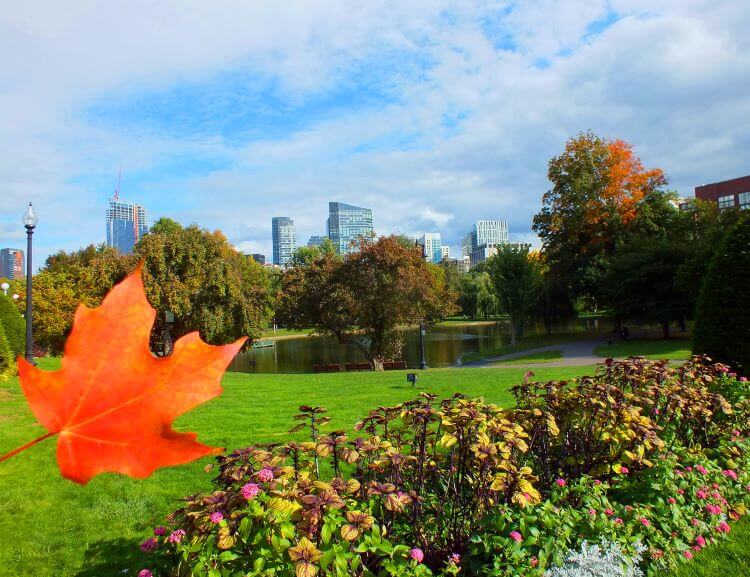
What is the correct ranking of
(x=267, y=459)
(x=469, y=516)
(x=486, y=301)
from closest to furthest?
(x=267, y=459) < (x=469, y=516) < (x=486, y=301)

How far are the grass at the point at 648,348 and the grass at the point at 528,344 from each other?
14.1 ft

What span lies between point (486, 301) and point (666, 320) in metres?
26.3

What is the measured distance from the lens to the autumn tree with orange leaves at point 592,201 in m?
31.9

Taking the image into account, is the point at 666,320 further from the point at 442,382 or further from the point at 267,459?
the point at 267,459

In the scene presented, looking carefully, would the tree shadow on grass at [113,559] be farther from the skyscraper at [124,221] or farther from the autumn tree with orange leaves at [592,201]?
the autumn tree with orange leaves at [592,201]

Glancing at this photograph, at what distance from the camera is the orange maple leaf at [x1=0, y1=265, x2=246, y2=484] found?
1.72ft

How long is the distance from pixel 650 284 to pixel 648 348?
419cm

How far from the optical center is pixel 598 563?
139 inches

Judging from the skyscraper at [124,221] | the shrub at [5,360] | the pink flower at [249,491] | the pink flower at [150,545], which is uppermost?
the skyscraper at [124,221]

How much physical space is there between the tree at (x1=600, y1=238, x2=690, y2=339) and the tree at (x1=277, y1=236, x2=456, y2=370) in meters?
9.25

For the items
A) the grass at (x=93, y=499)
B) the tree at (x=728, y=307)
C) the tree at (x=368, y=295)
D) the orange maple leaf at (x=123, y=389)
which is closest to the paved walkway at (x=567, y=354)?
the tree at (x=368, y=295)

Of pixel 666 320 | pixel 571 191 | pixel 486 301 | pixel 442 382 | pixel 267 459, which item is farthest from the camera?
pixel 486 301

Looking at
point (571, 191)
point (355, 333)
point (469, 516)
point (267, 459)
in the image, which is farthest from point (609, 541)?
point (571, 191)

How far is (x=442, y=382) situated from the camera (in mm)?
13375
